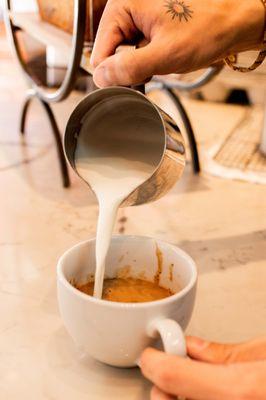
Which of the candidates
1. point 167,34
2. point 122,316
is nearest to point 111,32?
point 167,34

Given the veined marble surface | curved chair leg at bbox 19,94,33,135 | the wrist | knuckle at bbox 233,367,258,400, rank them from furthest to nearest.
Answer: curved chair leg at bbox 19,94,33,135 < the wrist < the veined marble surface < knuckle at bbox 233,367,258,400

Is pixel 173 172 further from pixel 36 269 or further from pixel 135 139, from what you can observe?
pixel 36 269

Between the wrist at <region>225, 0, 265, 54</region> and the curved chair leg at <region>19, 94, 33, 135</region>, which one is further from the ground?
the wrist at <region>225, 0, 265, 54</region>

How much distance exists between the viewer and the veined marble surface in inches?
19.8

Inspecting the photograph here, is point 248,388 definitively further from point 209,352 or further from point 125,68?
point 125,68

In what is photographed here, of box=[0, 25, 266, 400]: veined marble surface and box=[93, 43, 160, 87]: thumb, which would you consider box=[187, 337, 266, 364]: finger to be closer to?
box=[0, 25, 266, 400]: veined marble surface

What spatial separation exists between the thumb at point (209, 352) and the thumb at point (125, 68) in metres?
0.25

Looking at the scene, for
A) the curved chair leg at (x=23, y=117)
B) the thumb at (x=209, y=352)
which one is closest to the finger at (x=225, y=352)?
the thumb at (x=209, y=352)

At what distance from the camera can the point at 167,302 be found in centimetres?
44

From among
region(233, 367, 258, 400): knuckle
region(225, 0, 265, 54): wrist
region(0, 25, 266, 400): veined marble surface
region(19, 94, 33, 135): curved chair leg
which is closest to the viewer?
region(233, 367, 258, 400): knuckle

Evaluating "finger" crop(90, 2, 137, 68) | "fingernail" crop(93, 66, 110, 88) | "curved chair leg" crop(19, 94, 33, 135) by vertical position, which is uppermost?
"finger" crop(90, 2, 137, 68)

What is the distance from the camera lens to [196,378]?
38 centimetres

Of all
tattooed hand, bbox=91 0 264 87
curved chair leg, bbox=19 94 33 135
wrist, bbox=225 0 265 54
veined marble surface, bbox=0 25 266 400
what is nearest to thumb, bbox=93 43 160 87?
tattooed hand, bbox=91 0 264 87

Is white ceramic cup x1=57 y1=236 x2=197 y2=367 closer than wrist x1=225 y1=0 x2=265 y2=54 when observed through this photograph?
Yes
